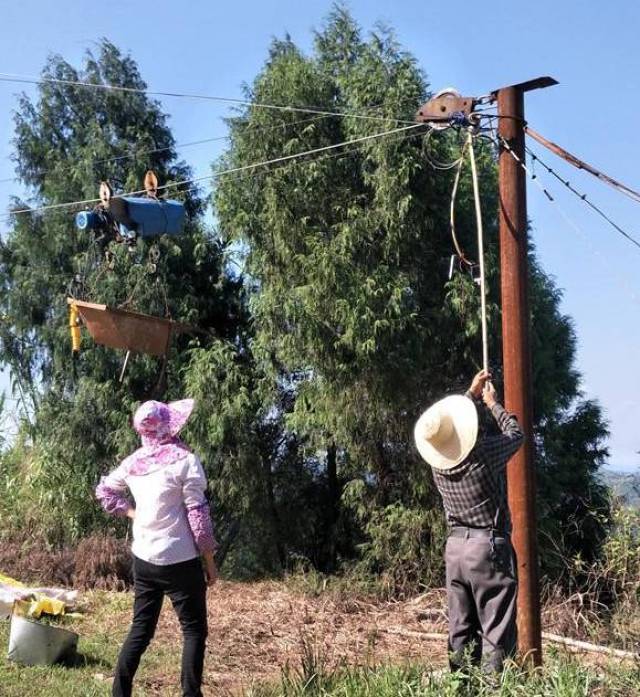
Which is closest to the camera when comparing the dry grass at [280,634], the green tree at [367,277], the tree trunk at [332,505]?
the dry grass at [280,634]

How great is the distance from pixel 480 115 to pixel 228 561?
316 inches

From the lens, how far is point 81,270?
1187 centimetres

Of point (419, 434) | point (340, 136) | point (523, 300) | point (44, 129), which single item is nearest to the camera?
point (419, 434)

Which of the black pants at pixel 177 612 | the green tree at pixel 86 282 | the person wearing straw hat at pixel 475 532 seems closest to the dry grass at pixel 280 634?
the black pants at pixel 177 612

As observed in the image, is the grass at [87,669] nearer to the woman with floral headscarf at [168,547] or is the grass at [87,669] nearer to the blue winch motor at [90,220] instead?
the woman with floral headscarf at [168,547]

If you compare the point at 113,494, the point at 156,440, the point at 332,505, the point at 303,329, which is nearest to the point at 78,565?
the point at 332,505

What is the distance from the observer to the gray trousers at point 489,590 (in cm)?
466

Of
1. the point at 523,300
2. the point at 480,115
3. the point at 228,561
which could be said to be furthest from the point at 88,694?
the point at 228,561

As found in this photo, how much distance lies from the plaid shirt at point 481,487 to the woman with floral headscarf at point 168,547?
134cm

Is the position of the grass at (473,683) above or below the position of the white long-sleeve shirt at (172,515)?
below

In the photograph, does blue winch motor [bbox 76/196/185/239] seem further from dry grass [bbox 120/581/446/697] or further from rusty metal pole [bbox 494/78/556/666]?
dry grass [bbox 120/581/446/697]

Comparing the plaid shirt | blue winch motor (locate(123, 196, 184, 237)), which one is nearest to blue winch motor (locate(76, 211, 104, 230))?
blue winch motor (locate(123, 196, 184, 237))

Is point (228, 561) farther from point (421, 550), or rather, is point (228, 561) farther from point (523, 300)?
point (523, 300)

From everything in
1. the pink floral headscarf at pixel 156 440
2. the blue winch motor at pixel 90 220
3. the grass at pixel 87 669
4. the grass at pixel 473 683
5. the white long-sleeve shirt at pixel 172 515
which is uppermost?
the blue winch motor at pixel 90 220
